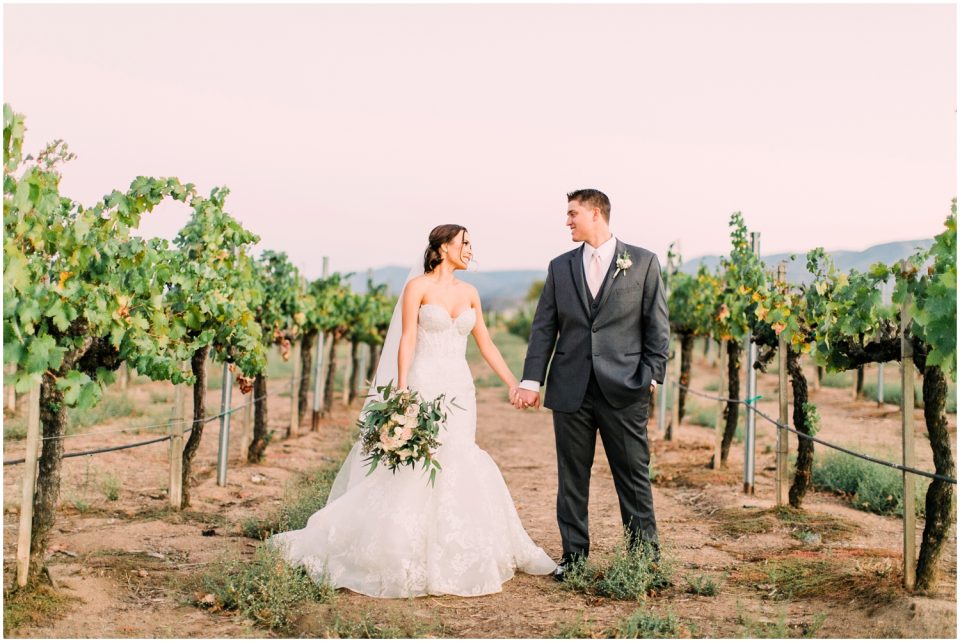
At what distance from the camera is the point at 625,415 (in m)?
5.32

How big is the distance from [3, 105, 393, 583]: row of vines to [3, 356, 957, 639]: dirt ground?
0.65 meters

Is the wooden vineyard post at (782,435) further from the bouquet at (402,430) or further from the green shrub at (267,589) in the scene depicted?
the green shrub at (267,589)

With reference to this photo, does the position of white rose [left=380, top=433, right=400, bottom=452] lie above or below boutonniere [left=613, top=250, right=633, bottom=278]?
below

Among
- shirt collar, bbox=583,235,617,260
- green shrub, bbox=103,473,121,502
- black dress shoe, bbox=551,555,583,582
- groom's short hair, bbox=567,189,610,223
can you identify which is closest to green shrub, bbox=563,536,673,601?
black dress shoe, bbox=551,555,583,582

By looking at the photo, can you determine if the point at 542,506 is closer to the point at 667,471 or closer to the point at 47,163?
the point at 667,471

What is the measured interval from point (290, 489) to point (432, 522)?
142 inches

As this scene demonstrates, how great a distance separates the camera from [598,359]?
208 inches

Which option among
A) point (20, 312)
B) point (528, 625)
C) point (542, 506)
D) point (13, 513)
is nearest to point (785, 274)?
point (542, 506)

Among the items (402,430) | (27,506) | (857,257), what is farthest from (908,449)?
(27,506)

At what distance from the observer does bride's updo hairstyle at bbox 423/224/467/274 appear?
5621mm

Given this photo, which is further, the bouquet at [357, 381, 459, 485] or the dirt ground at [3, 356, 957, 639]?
the bouquet at [357, 381, 459, 485]

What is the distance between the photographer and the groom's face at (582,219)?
5.38 meters

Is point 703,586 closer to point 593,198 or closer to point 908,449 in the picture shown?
point 908,449

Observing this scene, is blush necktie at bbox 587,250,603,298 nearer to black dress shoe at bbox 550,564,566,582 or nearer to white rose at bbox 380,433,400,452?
white rose at bbox 380,433,400,452
